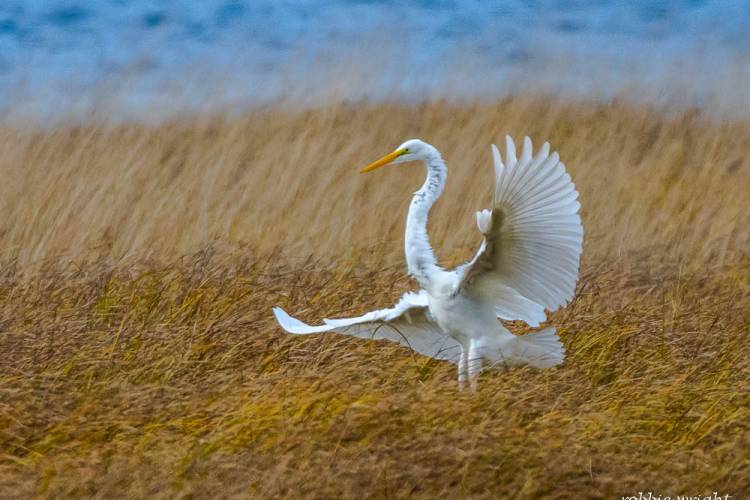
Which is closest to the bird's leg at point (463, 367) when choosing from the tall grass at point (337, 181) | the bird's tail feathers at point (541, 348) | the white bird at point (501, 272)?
the white bird at point (501, 272)

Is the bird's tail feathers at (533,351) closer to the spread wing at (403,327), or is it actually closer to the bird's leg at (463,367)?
the bird's leg at (463,367)

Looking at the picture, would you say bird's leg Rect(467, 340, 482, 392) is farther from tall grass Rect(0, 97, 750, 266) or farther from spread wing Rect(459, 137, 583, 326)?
tall grass Rect(0, 97, 750, 266)

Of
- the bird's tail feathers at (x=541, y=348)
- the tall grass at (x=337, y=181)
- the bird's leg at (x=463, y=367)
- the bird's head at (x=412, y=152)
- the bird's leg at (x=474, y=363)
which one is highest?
the bird's head at (x=412, y=152)

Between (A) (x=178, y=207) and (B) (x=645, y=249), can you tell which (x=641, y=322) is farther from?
(A) (x=178, y=207)

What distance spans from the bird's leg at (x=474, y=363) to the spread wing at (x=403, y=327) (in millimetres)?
155

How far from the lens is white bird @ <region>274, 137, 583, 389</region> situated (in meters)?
3.97

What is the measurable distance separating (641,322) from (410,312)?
981mm

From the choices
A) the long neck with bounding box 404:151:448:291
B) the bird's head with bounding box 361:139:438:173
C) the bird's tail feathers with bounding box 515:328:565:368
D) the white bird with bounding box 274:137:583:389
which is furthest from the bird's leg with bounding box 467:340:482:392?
the bird's head with bounding box 361:139:438:173

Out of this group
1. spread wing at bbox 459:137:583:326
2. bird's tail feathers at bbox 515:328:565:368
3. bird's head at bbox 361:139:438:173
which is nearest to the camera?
spread wing at bbox 459:137:583:326

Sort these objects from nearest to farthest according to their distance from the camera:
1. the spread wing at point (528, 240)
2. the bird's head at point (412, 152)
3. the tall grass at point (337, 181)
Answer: the spread wing at point (528, 240) → the bird's head at point (412, 152) → the tall grass at point (337, 181)

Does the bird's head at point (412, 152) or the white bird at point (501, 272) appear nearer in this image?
the white bird at point (501, 272)

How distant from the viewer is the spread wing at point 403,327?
4.34 m

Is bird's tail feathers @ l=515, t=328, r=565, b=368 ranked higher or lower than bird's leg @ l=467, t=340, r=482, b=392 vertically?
higher

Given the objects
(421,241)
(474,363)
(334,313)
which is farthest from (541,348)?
(334,313)
